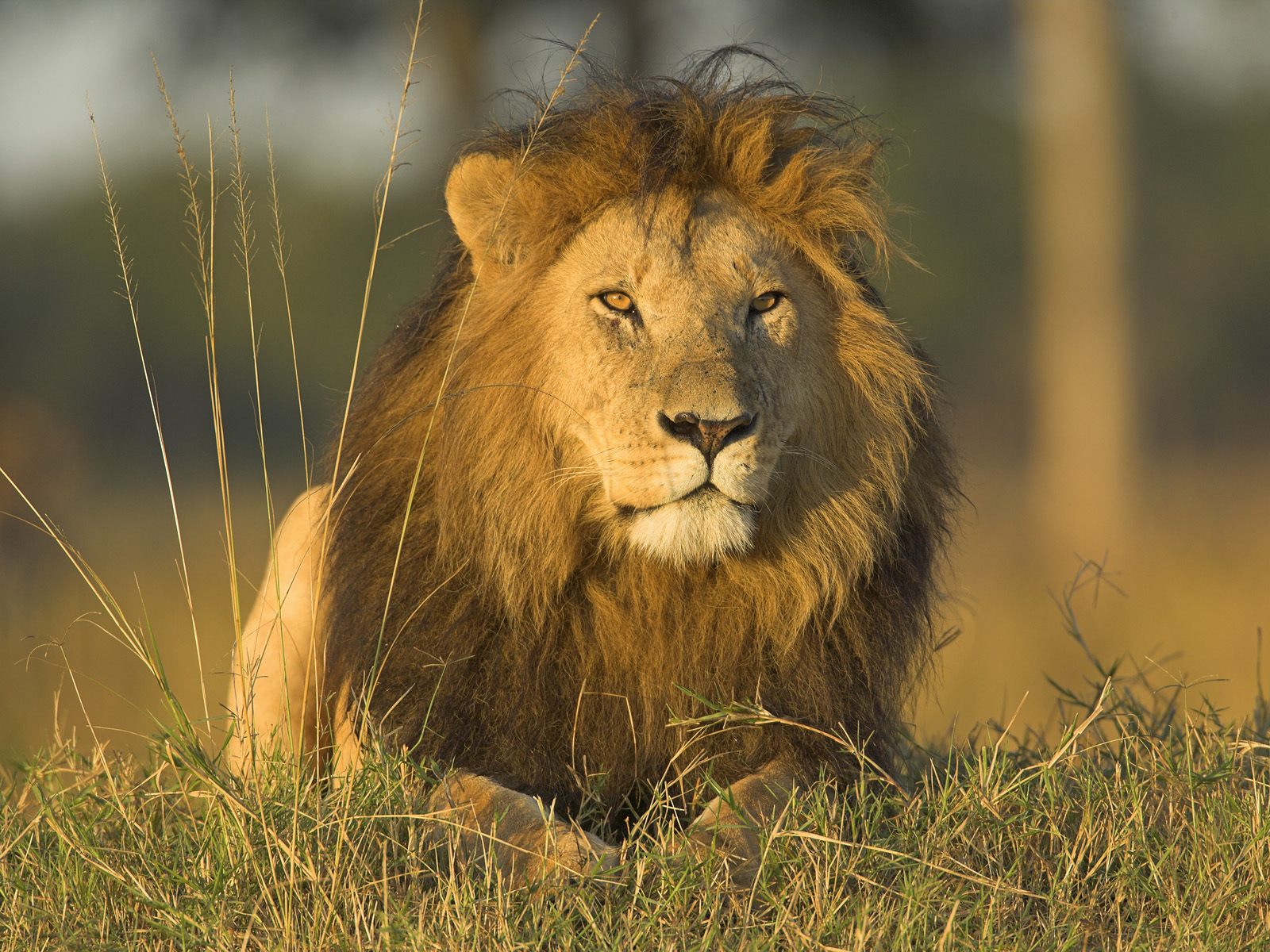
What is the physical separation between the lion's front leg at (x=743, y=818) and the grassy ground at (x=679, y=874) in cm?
7

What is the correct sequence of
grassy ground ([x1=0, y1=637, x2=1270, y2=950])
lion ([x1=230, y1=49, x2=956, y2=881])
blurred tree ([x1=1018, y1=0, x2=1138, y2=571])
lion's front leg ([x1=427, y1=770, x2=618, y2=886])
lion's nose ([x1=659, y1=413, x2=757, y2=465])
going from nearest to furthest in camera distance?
grassy ground ([x1=0, y1=637, x2=1270, y2=950])
lion's front leg ([x1=427, y1=770, x2=618, y2=886])
lion's nose ([x1=659, y1=413, x2=757, y2=465])
lion ([x1=230, y1=49, x2=956, y2=881])
blurred tree ([x1=1018, y1=0, x2=1138, y2=571])

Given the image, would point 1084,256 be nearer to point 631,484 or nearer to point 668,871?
point 631,484

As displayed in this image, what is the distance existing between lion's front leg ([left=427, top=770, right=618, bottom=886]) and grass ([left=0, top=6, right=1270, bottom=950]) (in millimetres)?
Answer: 43

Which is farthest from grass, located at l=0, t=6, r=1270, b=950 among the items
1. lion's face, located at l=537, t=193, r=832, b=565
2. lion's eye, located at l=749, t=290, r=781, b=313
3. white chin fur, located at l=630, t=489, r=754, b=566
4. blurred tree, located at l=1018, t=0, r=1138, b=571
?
blurred tree, located at l=1018, t=0, r=1138, b=571

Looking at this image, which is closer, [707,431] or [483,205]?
[707,431]

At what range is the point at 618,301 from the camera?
11.8ft

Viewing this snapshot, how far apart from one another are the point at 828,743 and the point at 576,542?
722 millimetres

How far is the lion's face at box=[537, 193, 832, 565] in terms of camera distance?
3273 mm

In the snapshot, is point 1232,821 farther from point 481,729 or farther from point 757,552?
point 481,729

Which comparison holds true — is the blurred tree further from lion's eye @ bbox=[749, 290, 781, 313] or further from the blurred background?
lion's eye @ bbox=[749, 290, 781, 313]

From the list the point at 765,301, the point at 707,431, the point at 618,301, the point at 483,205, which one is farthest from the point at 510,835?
the point at 483,205

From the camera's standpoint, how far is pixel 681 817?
354 cm

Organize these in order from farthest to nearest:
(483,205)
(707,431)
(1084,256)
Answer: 1. (1084,256)
2. (483,205)
3. (707,431)

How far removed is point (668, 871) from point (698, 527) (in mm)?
722
